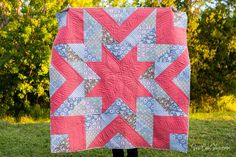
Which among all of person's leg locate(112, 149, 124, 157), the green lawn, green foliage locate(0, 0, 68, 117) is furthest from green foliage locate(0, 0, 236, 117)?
person's leg locate(112, 149, 124, 157)

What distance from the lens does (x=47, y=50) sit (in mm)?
9547

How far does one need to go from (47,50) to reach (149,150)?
4.32 metres

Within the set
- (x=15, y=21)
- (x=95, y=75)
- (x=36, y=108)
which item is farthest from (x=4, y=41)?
(x=95, y=75)

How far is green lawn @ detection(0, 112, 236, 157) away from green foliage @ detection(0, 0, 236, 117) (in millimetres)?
1755

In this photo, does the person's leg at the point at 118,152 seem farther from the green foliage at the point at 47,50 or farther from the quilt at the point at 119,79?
the green foliage at the point at 47,50

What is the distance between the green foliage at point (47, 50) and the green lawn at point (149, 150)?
176 cm

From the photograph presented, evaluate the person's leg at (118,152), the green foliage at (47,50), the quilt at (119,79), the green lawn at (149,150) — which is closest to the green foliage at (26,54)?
the green foliage at (47,50)

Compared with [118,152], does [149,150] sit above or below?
below

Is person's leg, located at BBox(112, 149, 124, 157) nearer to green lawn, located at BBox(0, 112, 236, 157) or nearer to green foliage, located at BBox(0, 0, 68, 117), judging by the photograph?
green lawn, located at BBox(0, 112, 236, 157)

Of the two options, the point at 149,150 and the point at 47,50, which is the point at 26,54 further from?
the point at 149,150

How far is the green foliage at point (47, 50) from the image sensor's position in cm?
964

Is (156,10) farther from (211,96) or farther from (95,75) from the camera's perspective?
(211,96)

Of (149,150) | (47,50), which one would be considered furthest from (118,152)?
(47,50)

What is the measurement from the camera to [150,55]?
4082 millimetres
